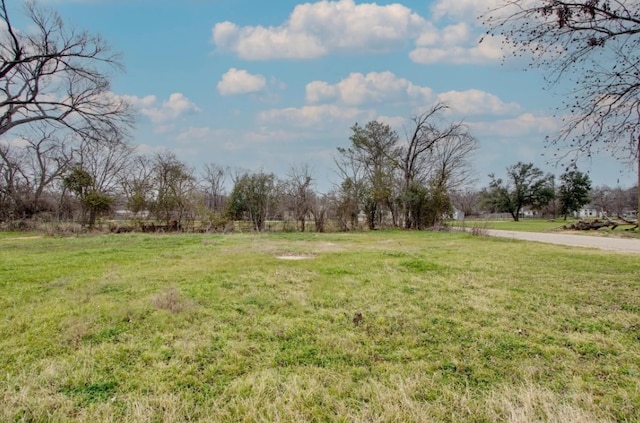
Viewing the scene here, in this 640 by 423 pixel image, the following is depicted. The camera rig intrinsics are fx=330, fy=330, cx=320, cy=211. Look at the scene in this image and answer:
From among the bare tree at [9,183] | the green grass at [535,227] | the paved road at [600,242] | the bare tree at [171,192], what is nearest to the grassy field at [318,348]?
the paved road at [600,242]

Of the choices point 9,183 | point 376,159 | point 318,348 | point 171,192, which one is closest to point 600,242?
point 376,159

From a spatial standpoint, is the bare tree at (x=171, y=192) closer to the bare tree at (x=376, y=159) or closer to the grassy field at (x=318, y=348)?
the bare tree at (x=376, y=159)

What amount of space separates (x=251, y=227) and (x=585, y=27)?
676 inches

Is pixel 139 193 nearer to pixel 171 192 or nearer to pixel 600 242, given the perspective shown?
pixel 171 192

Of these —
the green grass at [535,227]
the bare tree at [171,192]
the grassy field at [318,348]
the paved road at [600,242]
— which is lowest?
the grassy field at [318,348]

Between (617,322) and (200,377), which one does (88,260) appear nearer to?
(200,377)

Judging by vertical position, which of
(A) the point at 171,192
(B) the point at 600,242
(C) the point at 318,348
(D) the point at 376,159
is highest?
(D) the point at 376,159

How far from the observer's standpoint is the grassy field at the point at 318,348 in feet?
6.63

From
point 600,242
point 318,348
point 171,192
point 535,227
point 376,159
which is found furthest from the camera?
point 535,227

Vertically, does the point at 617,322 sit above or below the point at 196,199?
below

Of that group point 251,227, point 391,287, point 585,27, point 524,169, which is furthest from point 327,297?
point 524,169

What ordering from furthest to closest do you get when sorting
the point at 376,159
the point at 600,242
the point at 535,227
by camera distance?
the point at 535,227 → the point at 376,159 → the point at 600,242

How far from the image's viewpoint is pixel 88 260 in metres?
7.12

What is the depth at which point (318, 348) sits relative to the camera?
9.36 ft
